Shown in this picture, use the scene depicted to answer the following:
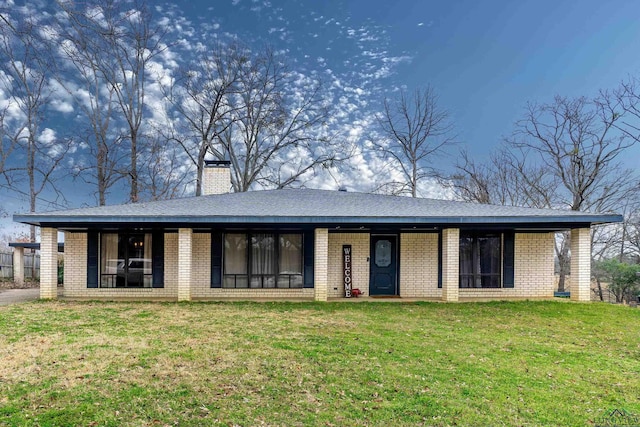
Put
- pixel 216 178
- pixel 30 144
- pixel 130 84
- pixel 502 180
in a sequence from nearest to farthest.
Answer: pixel 216 178
pixel 30 144
pixel 130 84
pixel 502 180

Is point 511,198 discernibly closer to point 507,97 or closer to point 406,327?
point 507,97

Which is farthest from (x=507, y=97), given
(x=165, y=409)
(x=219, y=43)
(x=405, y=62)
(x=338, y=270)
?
(x=165, y=409)

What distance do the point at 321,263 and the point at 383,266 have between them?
2.14m

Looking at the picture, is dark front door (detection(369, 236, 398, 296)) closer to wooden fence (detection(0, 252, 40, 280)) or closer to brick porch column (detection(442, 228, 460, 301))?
brick porch column (detection(442, 228, 460, 301))

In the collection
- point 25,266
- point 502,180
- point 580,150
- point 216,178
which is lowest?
point 25,266

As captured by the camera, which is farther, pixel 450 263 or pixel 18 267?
pixel 18 267

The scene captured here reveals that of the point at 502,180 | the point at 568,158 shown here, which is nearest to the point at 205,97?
the point at 502,180

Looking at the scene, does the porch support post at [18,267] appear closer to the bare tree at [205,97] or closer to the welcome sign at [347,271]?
the bare tree at [205,97]

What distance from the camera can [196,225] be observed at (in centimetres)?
993

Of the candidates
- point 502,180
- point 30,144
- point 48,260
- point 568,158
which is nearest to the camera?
point 48,260

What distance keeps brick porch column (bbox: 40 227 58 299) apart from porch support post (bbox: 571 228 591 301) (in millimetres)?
14038

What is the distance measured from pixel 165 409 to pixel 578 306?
10.1 m

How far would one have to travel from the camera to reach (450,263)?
33.6 feet

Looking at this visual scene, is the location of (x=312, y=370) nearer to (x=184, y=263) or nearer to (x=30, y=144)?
(x=184, y=263)
